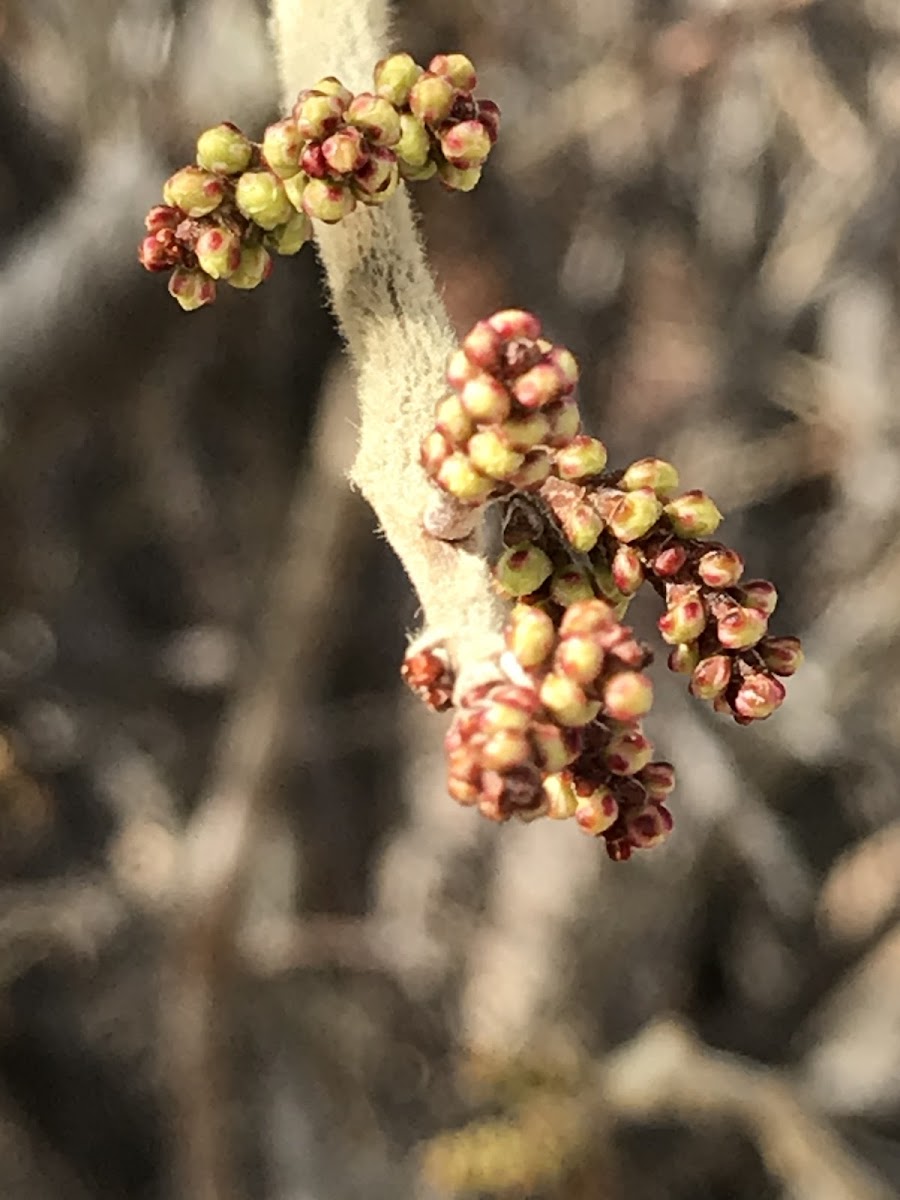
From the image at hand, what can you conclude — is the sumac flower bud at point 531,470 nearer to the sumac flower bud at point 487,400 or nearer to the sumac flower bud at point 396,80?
the sumac flower bud at point 487,400

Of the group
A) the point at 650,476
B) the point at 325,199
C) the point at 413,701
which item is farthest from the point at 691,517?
the point at 413,701

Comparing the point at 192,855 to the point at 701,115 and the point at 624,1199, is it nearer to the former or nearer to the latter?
the point at 624,1199

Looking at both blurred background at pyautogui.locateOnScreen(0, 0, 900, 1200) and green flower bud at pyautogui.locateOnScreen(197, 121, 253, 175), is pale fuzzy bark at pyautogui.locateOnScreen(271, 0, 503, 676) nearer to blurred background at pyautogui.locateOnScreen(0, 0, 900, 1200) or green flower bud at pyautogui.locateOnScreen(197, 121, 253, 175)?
green flower bud at pyautogui.locateOnScreen(197, 121, 253, 175)

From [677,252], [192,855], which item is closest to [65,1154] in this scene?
[192,855]

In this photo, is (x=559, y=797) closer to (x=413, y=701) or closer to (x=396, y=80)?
(x=396, y=80)

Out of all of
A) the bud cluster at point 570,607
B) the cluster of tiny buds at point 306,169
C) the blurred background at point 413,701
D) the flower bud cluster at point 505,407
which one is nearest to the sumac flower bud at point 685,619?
the bud cluster at point 570,607

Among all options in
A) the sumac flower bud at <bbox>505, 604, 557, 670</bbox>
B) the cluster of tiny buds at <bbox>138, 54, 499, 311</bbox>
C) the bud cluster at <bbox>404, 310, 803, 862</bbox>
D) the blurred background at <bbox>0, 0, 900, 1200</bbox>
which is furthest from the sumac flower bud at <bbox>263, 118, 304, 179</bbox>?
the blurred background at <bbox>0, 0, 900, 1200</bbox>
